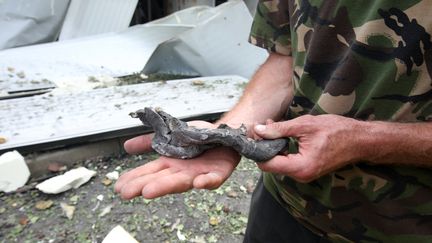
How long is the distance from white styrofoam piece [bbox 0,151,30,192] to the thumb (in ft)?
6.82

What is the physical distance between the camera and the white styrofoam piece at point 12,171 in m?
2.57

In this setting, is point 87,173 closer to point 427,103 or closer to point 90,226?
point 90,226

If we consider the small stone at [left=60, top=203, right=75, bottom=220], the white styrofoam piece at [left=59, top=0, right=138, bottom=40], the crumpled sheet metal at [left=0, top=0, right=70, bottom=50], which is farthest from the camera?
the white styrofoam piece at [left=59, top=0, right=138, bottom=40]

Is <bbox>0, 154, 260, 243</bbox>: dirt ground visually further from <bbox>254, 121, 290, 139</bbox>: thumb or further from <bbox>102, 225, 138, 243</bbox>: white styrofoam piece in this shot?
<bbox>254, 121, 290, 139</bbox>: thumb

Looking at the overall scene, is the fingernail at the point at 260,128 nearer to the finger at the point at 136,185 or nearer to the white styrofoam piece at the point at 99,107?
the finger at the point at 136,185

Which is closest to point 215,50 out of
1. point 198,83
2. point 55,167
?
point 198,83

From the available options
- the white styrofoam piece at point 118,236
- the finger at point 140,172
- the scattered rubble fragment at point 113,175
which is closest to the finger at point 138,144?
the finger at point 140,172

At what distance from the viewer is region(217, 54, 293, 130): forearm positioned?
135 centimetres

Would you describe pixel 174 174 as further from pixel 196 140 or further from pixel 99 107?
pixel 99 107

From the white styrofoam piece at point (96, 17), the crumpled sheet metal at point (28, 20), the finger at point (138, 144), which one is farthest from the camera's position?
the white styrofoam piece at point (96, 17)

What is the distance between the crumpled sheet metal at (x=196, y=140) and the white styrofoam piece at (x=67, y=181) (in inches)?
63.6

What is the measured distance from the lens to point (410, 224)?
1.05m

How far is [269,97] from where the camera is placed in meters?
1.36

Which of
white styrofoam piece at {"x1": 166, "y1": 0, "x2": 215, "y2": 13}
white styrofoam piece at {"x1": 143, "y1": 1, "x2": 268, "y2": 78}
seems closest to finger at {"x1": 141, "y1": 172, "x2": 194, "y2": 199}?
white styrofoam piece at {"x1": 143, "y1": 1, "x2": 268, "y2": 78}
